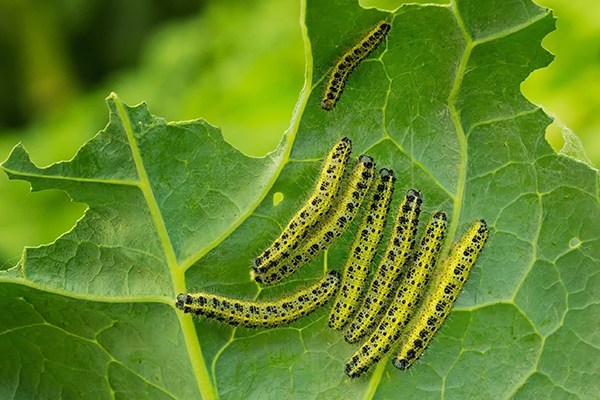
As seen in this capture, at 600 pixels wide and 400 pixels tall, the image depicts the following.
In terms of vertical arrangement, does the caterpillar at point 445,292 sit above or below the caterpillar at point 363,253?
below

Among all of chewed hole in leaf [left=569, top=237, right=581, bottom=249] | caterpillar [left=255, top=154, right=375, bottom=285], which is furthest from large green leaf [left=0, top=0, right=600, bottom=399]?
caterpillar [left=255, top=154, right=375, bottom=285]

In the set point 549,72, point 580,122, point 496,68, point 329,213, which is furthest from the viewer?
point 549,72

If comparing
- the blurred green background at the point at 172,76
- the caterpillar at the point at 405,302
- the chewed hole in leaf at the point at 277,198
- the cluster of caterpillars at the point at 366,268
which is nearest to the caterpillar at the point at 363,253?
the cluster of caterpillars at the point at 366,268

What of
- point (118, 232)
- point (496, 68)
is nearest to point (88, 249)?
point (118, 232)

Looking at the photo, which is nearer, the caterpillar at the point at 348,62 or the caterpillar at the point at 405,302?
the caterpillar at the point at 348,62

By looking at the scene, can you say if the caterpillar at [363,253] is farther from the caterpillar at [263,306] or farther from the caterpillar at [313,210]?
the caterpillar at [313,210]

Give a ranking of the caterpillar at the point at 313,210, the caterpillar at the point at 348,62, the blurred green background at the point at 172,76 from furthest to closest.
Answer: the blurred green background at the point at 172,76 < the caterpillar at the point at 313,210 < the caterpillar at the point at 348,62

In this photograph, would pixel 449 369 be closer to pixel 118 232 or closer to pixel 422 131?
pixel 422 131
